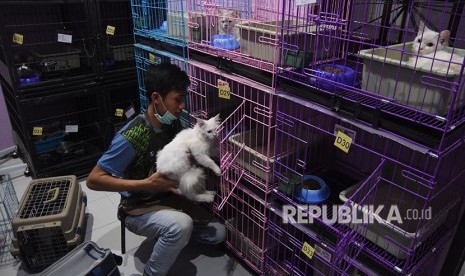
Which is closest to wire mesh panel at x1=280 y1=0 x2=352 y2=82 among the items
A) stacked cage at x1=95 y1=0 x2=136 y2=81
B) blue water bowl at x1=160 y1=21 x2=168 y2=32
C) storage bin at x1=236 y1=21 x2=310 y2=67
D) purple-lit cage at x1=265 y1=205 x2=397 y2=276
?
storage bin at x1=236 y1=21 x2=310 y2=67

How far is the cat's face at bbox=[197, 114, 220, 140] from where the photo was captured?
5.49 ft

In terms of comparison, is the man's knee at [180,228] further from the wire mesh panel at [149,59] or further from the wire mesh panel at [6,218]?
the wire mesh panel at [6,218]

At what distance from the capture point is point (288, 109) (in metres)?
1.55

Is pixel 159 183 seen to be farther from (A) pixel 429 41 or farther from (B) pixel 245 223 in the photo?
(A) pixel 429 41

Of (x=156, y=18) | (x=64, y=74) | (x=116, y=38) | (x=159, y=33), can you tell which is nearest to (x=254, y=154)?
(x=159, y=33)

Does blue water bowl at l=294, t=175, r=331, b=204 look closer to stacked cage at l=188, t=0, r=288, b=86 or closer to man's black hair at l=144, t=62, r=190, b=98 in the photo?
stacked cage at l=188, t=0, r=288, b=86

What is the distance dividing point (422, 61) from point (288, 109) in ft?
1.93

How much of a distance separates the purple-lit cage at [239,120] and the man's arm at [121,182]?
33cm

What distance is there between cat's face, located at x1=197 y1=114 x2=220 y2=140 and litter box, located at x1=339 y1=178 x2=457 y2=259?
68 cm

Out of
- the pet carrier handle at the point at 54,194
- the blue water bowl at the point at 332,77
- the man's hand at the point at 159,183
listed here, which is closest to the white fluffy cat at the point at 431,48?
the blue water bowl at the point at 332,77

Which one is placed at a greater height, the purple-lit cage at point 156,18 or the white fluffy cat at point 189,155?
the purple-lit cage at point 156,18

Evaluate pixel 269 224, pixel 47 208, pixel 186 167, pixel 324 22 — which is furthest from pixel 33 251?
pixel 324 22

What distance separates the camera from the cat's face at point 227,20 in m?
1.76

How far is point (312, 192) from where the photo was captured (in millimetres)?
1535
